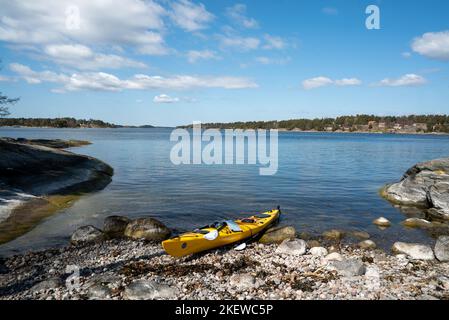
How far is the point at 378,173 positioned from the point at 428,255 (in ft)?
106

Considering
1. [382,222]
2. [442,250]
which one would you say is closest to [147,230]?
[442,250]

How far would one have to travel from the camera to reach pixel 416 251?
15070 mm

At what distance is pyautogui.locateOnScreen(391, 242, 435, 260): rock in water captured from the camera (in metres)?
14.8

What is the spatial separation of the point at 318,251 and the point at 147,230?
8.37 meters

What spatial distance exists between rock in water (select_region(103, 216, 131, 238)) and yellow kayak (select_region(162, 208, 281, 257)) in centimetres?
465

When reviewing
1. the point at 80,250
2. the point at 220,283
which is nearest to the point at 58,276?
the point at 80,250

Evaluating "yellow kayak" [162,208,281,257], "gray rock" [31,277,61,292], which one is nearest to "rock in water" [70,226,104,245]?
"yellow kayak" [162,208,281,257]

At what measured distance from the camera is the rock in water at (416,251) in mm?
14789

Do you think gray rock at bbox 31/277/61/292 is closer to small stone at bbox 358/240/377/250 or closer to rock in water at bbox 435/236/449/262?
small stone at bbox 358/240/377/250

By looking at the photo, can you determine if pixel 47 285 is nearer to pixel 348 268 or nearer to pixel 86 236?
pixel 86 236

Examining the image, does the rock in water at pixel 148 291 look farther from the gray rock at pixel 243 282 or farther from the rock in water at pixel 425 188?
the rock in water at pixel 425 188

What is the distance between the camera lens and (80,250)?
50.5 ft
